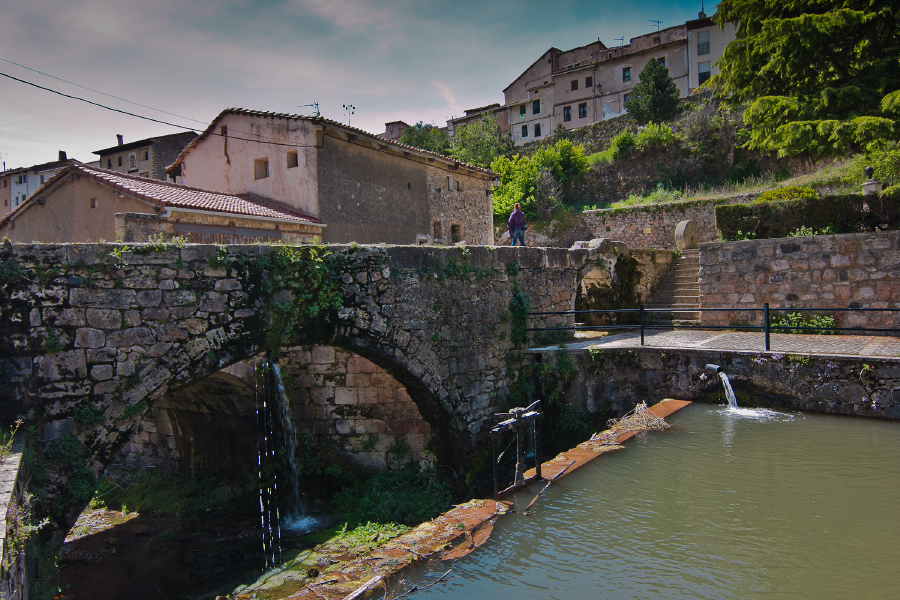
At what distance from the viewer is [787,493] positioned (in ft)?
20.8

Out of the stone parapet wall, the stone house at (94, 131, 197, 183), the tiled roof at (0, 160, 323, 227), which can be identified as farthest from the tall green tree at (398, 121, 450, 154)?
the tiled roof at (0, 160, 323, 227)

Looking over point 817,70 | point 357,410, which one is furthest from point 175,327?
point 817,70

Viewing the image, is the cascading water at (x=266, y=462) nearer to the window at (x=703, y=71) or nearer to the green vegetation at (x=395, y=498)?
the green vegetation at (x=395, y=498)

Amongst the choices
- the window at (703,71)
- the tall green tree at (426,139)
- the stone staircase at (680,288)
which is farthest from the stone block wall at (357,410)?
the window at (703,71)

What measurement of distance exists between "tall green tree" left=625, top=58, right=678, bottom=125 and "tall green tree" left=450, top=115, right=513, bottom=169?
29.9ft

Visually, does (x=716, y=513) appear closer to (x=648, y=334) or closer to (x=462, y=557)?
(x=462, y=557)

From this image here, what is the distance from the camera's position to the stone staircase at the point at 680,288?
15918mm

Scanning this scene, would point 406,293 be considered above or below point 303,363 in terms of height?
above

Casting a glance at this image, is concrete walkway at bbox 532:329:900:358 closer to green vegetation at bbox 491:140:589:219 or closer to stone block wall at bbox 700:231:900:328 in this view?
stone block wall at bbox 700:231:900:328

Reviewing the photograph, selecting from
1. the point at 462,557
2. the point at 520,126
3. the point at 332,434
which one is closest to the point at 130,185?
the point at 332,434

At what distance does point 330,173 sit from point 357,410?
30.7 ft

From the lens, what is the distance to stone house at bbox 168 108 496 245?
1702 centimetres

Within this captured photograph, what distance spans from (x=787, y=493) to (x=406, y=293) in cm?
539

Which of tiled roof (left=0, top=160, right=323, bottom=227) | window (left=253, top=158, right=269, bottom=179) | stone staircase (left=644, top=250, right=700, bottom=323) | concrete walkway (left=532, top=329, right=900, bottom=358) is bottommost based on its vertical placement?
concrete walkway (left=532, top=329, right=900, bottom=358)
